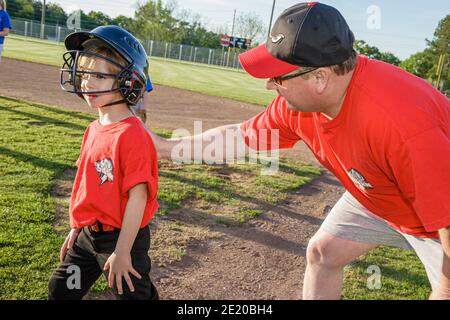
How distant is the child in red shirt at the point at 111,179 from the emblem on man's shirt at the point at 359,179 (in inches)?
44.5

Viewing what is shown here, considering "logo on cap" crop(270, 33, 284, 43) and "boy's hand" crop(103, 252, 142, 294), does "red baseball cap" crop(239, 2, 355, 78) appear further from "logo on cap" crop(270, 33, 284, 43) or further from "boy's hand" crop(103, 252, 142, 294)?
"boy's hand" crop(103, 252, 142, 294)

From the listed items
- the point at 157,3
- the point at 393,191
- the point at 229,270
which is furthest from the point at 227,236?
the point at 157,3

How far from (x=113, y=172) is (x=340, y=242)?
5.19 ft

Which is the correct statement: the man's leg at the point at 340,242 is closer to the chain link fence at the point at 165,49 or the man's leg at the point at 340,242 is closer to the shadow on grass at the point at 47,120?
the shadow on grass at the point at 47,120

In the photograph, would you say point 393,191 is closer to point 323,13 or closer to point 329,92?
point 329,92

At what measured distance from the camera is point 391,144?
2.01m

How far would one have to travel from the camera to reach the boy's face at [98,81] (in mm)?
2504

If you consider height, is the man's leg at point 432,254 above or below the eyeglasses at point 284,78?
below

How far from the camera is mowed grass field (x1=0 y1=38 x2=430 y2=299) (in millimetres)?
3568

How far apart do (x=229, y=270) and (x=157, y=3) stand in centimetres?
6608

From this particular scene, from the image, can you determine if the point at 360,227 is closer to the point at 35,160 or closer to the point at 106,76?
the point at 106,76

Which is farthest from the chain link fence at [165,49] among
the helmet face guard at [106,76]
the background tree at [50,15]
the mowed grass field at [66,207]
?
the helmet face guard at [106,76]

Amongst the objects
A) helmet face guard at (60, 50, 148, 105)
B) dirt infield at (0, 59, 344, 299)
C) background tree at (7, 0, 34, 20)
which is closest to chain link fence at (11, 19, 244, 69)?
background tree at (7, 0, 34, 20)

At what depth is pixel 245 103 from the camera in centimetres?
1664
